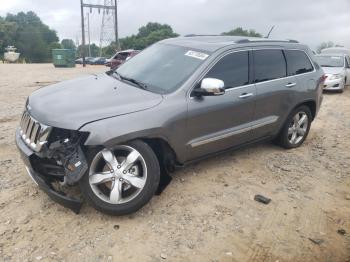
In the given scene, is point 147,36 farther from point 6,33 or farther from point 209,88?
point 209,88

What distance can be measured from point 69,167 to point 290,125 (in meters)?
3.67

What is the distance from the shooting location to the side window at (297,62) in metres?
5.48

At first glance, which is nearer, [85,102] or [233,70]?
[85,102]

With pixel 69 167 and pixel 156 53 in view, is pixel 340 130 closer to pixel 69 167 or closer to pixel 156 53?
pixel 156 53

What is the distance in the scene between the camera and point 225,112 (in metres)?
4.43

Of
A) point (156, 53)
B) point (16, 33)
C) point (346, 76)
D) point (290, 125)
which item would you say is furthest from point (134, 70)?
point (16, 33)

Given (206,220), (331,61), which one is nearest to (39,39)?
(331,61)

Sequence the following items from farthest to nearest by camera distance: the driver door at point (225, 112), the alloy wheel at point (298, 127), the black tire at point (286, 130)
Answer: the alloy wheel at point (298, 127)
the black tire at point (286, 130)
the driver door at point (225, 112)

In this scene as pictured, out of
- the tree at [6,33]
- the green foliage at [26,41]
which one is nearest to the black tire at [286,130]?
the green foliage at [26,41]

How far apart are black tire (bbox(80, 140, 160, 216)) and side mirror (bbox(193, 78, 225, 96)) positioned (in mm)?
904

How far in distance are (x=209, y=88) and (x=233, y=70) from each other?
30.5 inches

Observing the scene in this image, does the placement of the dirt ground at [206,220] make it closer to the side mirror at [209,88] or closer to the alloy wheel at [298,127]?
the alloy wheel at [298,127]

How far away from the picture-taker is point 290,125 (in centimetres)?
571

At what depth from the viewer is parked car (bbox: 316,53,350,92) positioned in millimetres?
12938
